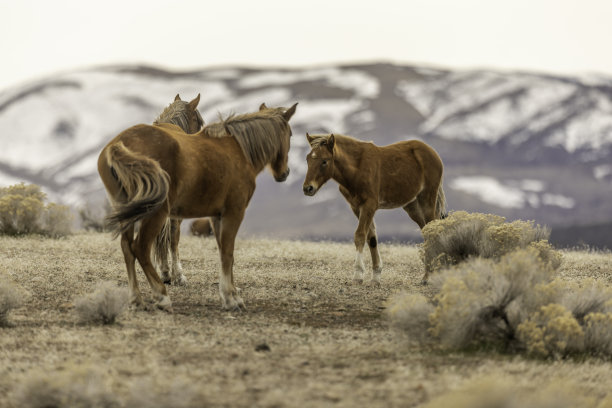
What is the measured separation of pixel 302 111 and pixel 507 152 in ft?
108

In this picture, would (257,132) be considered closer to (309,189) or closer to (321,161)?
(309,189)

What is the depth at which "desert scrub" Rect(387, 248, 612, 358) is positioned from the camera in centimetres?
708

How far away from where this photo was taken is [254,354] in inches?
269

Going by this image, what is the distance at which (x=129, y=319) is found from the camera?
8.45m

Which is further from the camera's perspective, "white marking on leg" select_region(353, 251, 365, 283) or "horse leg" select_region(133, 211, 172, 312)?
"white marking on leg" select_region(353, 251, 365, 283)

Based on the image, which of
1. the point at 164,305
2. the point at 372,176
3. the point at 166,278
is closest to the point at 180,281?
the point at 166,278

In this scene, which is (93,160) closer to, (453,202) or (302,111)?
(302,111)

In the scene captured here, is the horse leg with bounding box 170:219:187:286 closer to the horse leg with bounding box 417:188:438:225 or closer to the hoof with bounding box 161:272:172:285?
the hoof with bounding box 161:272:172:285

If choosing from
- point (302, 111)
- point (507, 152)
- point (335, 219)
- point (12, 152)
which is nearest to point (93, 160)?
point (12, 152)

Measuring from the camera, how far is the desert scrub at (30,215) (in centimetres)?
1744

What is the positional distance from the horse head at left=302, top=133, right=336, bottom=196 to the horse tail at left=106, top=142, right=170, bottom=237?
3477 millimetres

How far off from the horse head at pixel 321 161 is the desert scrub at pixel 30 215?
862 centimetres

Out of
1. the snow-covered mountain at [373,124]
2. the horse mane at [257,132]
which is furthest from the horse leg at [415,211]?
the snow-covered mountain at [373,124]

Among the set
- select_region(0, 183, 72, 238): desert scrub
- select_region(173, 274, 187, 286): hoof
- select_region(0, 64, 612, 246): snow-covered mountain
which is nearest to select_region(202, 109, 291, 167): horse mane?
select_region(173, 274, 187, 286): hoof
